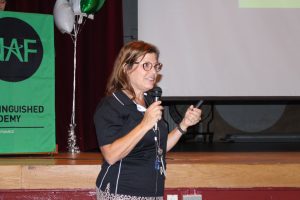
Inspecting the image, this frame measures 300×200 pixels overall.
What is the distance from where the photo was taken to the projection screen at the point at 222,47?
388 cm

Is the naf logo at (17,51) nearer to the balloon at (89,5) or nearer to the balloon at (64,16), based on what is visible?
the balloon at (64,16)

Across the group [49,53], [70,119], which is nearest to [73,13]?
[49,53]

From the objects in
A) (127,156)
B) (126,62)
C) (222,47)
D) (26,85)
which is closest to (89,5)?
(26,85)

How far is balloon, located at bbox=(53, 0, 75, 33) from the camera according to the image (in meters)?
3.51

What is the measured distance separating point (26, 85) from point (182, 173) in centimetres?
117

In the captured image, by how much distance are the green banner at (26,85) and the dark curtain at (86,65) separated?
0.80 metres

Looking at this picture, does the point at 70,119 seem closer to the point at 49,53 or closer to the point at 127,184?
the point at 49,53

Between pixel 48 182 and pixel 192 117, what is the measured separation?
1.07 m

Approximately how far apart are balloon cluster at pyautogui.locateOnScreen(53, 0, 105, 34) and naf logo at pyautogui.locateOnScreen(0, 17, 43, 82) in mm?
441

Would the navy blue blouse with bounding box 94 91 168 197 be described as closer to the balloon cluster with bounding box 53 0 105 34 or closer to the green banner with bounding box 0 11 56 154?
the green banner with bounding box 0 11 56 154

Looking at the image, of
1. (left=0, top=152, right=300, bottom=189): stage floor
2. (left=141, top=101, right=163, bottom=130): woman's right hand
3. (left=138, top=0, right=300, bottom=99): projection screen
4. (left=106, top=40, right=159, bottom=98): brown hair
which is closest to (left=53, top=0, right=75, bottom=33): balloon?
(left=138, top=0, right=300, bottom=99): projection screen

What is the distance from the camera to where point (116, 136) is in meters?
1.83

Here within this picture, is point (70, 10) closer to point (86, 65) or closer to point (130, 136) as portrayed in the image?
point (86, 65)

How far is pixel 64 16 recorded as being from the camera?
3510mm
